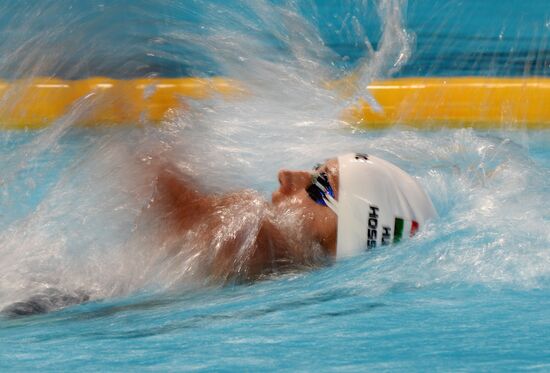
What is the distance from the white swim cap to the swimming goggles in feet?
0.07

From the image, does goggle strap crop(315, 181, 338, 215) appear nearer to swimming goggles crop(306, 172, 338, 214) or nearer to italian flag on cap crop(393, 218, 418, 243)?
swimming goggles crop(306, 172, 338, 214)

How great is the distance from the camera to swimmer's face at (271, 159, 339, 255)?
258cm

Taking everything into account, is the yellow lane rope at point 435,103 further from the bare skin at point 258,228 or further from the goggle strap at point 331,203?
the goggle strap at point 331,203

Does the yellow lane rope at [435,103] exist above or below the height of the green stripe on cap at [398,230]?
above

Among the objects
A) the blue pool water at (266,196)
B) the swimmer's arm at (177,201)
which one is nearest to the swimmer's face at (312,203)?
the blue pool water at (266,196)

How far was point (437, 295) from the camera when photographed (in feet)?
7.75

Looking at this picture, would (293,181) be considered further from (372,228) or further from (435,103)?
(435,103)

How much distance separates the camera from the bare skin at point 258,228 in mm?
2561

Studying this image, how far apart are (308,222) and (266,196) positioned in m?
0.36

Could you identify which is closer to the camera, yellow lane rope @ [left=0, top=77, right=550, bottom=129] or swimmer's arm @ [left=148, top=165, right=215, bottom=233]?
swimmer's arm @ [left=148, top=165, right=215, bottom=233]

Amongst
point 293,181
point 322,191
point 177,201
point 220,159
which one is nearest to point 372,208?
point 322,191

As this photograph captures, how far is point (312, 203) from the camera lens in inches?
102

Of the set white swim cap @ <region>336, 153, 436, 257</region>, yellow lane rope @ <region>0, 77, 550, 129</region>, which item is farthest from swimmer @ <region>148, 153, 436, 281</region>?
yellow lane rope @ <region>0, 77, 550, 129</region>

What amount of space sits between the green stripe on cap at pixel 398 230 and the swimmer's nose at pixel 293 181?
0.92ft
